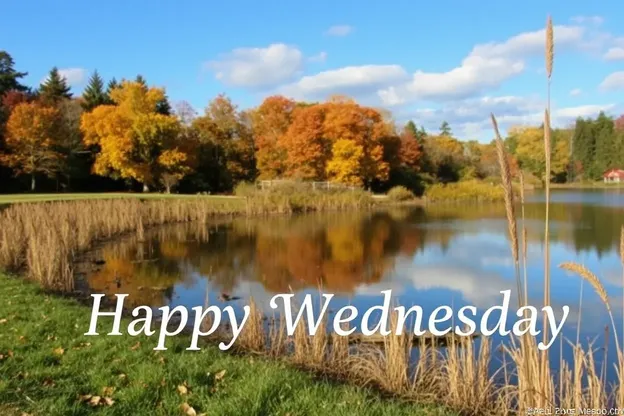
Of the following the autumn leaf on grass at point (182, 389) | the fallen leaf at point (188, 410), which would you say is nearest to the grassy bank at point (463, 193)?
the autumn leaf on grass at point (182, 389)

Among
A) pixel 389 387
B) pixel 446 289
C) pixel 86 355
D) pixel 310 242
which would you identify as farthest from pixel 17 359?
pixel 310 242

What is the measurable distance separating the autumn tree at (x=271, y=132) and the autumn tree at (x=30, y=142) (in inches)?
605

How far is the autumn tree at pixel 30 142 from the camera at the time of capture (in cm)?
3506

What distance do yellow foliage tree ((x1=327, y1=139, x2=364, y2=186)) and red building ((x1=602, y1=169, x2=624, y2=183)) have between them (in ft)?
168

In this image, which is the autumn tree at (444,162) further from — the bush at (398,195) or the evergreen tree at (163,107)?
the evergreen tree at (163,107)

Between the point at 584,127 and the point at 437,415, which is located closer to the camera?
the point at 437,415

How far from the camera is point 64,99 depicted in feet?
138

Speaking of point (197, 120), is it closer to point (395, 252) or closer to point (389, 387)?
point (395, 252)

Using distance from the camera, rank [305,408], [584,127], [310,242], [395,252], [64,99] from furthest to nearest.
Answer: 1. [584,127]
2. [64,99]
3. [310,242]
4. [395,252]
5. [305,408]

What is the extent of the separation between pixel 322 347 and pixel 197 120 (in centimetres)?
4158

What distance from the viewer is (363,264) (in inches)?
571

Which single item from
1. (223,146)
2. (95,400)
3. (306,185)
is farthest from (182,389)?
(223,146)

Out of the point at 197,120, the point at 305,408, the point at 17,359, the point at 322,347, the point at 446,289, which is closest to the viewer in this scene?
the point at 305,408

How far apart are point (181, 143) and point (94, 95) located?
32.0 feet
